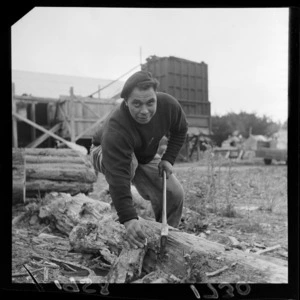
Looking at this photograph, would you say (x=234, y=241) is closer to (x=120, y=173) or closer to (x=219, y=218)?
(x=219, y=218)

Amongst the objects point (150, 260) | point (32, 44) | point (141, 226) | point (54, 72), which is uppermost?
point (32, 44)

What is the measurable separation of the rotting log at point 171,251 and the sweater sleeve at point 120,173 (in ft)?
0.40

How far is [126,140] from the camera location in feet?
12.1

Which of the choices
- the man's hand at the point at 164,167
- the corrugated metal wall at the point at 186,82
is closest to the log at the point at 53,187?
the man's hand at the point at 164,167

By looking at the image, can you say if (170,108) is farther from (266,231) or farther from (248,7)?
(266,231)

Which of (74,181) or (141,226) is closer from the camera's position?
(141,226)

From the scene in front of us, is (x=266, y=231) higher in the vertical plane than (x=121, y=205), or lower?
lower

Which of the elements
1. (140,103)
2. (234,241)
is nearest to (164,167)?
(140,103)

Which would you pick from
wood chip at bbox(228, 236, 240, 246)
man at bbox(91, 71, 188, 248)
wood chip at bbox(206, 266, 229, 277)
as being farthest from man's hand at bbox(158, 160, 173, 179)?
wood chip at bbox(206, 266, 229, 277)

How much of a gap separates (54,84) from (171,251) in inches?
70.2

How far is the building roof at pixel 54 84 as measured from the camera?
3730mm

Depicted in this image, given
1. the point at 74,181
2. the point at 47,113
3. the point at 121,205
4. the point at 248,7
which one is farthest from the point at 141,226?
the point at 248,7

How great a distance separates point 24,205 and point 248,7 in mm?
2625

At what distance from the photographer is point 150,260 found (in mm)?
3600
